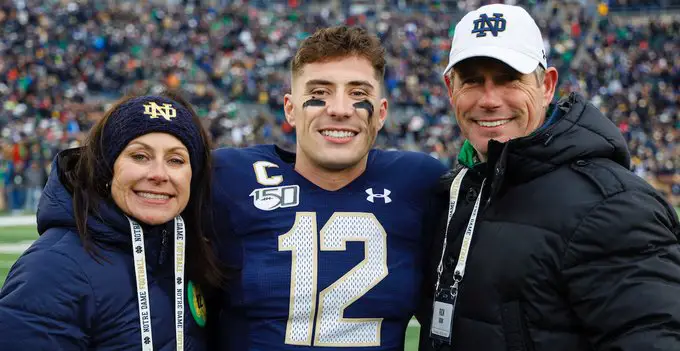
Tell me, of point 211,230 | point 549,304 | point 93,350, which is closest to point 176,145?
point 211,230

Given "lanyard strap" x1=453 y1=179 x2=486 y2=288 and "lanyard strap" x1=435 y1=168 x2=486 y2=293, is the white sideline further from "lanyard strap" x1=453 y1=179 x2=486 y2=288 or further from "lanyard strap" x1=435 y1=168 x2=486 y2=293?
"lanyard strap" x1=453 y1=179 x2=486 y2=288

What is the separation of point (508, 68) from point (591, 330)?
30.8 inches

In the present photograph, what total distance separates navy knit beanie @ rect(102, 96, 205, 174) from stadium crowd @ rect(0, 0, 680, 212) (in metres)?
12.1

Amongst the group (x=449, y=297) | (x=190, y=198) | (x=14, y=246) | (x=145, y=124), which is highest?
(x=145, y=124)

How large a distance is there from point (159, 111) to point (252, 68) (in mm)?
20249

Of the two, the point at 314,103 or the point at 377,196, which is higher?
the point at 314,103

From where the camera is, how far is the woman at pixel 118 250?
7.13 feet

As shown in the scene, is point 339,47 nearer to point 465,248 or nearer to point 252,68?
point 465,248

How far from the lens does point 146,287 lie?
236 cm

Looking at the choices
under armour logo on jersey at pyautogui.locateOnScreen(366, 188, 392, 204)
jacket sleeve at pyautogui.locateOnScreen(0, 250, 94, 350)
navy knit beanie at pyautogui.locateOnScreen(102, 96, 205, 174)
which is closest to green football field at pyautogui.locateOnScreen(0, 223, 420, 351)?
under armour logo on jersey at pyautogui.locateOnScreen(366, 188, 392, 204)

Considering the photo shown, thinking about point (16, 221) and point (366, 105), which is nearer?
point (366, 105)

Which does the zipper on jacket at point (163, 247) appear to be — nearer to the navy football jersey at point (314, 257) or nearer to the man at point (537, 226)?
the navy football jersey at point (314, 257)

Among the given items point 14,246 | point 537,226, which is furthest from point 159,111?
point 14,246

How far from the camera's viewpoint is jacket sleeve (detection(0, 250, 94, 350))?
2127mm
